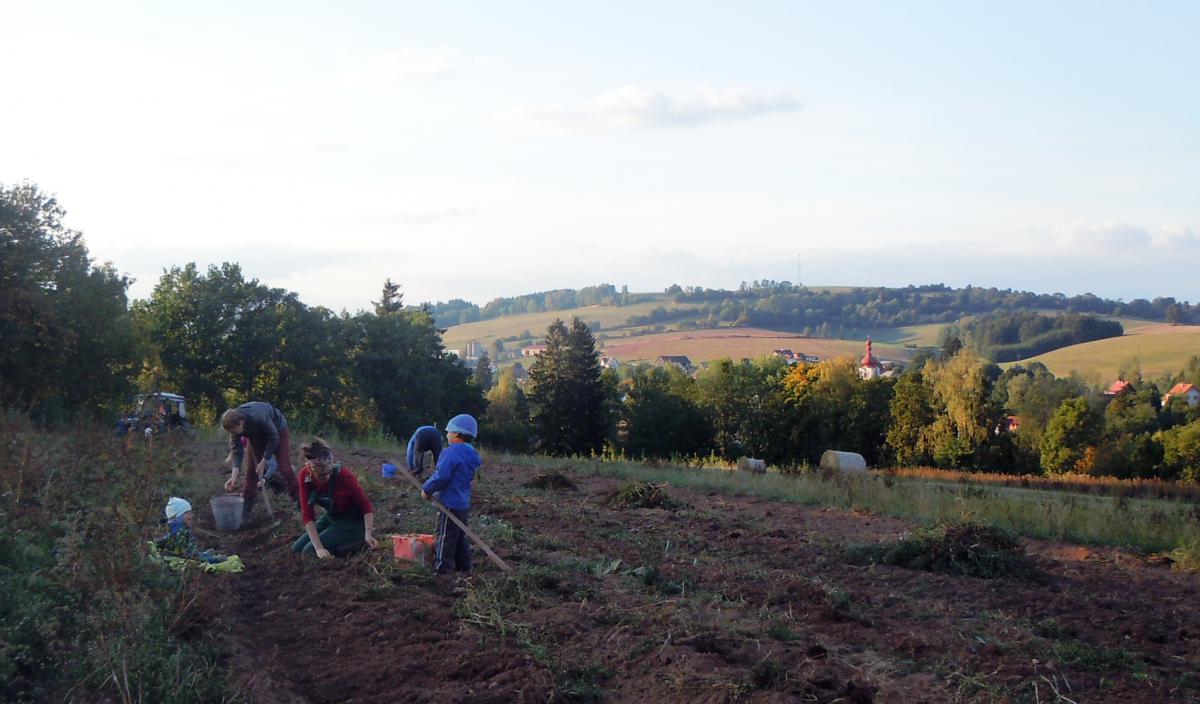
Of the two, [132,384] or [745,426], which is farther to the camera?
[745,426]

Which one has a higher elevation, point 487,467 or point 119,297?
point 119,297

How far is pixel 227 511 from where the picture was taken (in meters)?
11.1

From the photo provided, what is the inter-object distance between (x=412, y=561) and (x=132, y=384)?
912 inches

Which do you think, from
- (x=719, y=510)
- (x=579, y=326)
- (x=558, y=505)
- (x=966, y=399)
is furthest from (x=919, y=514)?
(x=579, y=326)

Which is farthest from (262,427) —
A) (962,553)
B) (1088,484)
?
(1088,484)

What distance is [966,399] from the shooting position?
49.8m

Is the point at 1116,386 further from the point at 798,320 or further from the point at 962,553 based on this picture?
the point at 962,553

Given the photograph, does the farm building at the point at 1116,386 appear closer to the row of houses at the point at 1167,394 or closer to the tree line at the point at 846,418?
the row of houses at the point at 1167,394

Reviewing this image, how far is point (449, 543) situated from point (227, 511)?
375 centimetres

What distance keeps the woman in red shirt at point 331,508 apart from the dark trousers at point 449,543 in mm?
574

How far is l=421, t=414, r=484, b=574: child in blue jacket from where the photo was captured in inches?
333

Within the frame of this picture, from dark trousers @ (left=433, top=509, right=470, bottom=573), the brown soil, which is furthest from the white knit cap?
dark trousers @ (left=433, top=509, right=470, bottom=573)

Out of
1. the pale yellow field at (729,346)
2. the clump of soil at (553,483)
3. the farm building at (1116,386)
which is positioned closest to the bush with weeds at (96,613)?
the clump of soil at (553,483)

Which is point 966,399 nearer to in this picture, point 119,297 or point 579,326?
point 579,326
